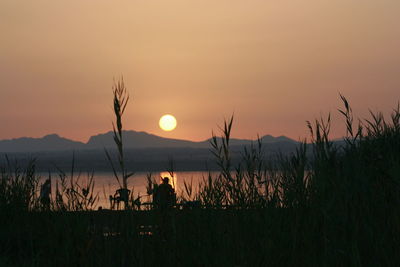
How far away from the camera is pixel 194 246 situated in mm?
4617

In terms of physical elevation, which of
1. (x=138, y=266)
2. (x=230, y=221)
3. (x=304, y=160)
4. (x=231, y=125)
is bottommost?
(x=138, y=266)

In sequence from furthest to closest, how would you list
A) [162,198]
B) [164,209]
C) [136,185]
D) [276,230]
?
[136,185] < [162,198] < [164,209] < [276,230]

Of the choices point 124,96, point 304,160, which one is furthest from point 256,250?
point 124,96

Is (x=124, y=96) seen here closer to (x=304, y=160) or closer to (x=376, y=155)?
(x=304, y=160)

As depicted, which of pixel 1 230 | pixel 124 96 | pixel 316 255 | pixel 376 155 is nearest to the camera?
pixel 124 96

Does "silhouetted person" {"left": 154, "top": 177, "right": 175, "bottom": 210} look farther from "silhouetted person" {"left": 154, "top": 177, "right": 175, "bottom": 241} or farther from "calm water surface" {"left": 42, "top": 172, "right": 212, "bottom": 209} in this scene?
"calm water surface" {"left": 42, "top": 172, "right": 212, "bottom": 209}

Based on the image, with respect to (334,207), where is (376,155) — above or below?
above

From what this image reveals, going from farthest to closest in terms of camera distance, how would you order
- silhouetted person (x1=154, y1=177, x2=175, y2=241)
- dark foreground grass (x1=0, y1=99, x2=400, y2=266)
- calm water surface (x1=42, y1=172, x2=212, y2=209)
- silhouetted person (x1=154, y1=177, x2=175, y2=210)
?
calm water surface (x1=42, y1=172, x2=212, y2=209) → silhouetted person (x1=154, y1=177, x2=175, y2=210) → silhouetted person (x1=154, y1=177, x2=175, y2=241) → dark foreground grass (x1=0, y1=99, x2=400, y2=266)

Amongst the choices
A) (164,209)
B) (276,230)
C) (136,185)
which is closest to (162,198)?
(164,209)

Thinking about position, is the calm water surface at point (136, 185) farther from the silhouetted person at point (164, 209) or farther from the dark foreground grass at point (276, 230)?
the dark foreground grass at point (276, 230)

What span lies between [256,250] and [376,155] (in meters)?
1.52

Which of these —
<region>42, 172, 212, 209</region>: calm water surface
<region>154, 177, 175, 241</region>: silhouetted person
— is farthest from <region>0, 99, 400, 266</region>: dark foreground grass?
<region>42, 172, 212, 209</region>: calm water surface

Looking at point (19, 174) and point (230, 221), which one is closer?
point (230, 221)

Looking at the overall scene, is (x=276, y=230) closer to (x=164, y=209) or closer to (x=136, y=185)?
(x=164, y=209)
